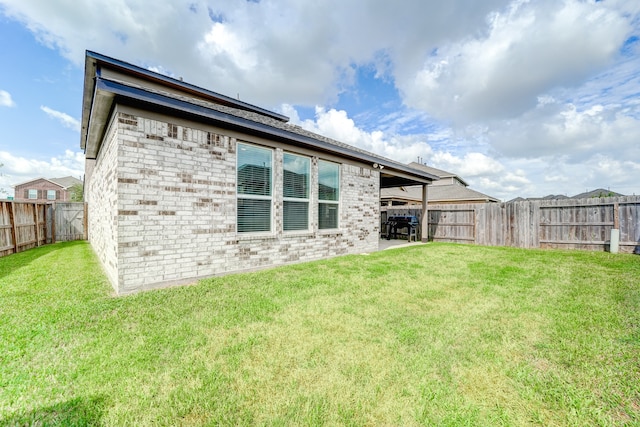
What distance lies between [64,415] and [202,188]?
3762mm

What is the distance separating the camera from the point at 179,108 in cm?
443

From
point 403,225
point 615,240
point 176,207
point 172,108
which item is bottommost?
point 615,240

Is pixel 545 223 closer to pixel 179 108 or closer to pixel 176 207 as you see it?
pixel 176 207

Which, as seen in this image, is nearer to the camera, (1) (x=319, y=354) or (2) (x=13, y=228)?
(1) (x=319, y=354)

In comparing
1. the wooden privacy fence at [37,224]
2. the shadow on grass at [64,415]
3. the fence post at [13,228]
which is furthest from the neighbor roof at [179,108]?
the shadow on grass at [64,415]

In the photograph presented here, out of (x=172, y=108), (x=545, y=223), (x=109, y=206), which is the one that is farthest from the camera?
(x=545, y=223)

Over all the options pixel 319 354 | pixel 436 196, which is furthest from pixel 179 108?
pixel 436 196

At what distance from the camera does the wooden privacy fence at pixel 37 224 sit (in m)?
7.94

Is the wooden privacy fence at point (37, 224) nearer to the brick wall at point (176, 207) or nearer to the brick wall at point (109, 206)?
the brick wall at point (109, 206)

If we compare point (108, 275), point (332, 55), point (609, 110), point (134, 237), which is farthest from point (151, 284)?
point (609, 110)

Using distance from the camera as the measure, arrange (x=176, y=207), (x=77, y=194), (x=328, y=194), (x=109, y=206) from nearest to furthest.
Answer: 1. (x=176, y=207)
2. (x=109, y=206)
3. (x=328, y=194)
4. (x=77, y=194)

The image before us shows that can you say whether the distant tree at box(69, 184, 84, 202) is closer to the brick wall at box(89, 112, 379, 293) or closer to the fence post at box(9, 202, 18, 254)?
the fence post at box(9, 202, 18, 254)

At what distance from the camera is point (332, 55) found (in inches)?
433

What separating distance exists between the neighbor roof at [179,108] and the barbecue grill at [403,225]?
1980 millimetres
